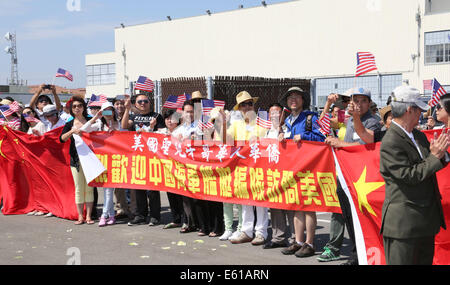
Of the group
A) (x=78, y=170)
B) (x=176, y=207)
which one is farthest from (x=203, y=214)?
(x=78, y=170)

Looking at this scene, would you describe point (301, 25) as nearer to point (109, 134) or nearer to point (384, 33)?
point (384, 33)

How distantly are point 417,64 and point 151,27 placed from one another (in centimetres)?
2927

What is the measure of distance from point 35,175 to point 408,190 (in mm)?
7541

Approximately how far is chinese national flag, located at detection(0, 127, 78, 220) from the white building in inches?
926

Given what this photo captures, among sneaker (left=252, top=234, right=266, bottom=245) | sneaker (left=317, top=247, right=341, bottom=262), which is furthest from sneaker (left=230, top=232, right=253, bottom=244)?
sneaker (left=317, top=247, right=341, bottom=262)

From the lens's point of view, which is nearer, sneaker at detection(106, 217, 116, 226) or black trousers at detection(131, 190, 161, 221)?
black trousers at detection(131, 190, 161, 221)

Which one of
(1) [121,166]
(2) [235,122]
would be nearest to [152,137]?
(1) [121,166]

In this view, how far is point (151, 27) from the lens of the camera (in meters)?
56.6

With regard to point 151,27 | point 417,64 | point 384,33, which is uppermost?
point 151,27

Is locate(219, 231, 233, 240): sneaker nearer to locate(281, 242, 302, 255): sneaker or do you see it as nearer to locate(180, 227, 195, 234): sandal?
locate(180, 227, 195, 234): sandal

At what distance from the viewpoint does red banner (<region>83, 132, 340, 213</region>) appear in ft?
21.6

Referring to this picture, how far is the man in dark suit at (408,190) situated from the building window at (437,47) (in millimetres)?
34387

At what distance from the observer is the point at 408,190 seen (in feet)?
12.8

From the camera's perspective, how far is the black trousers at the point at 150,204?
337 inches
